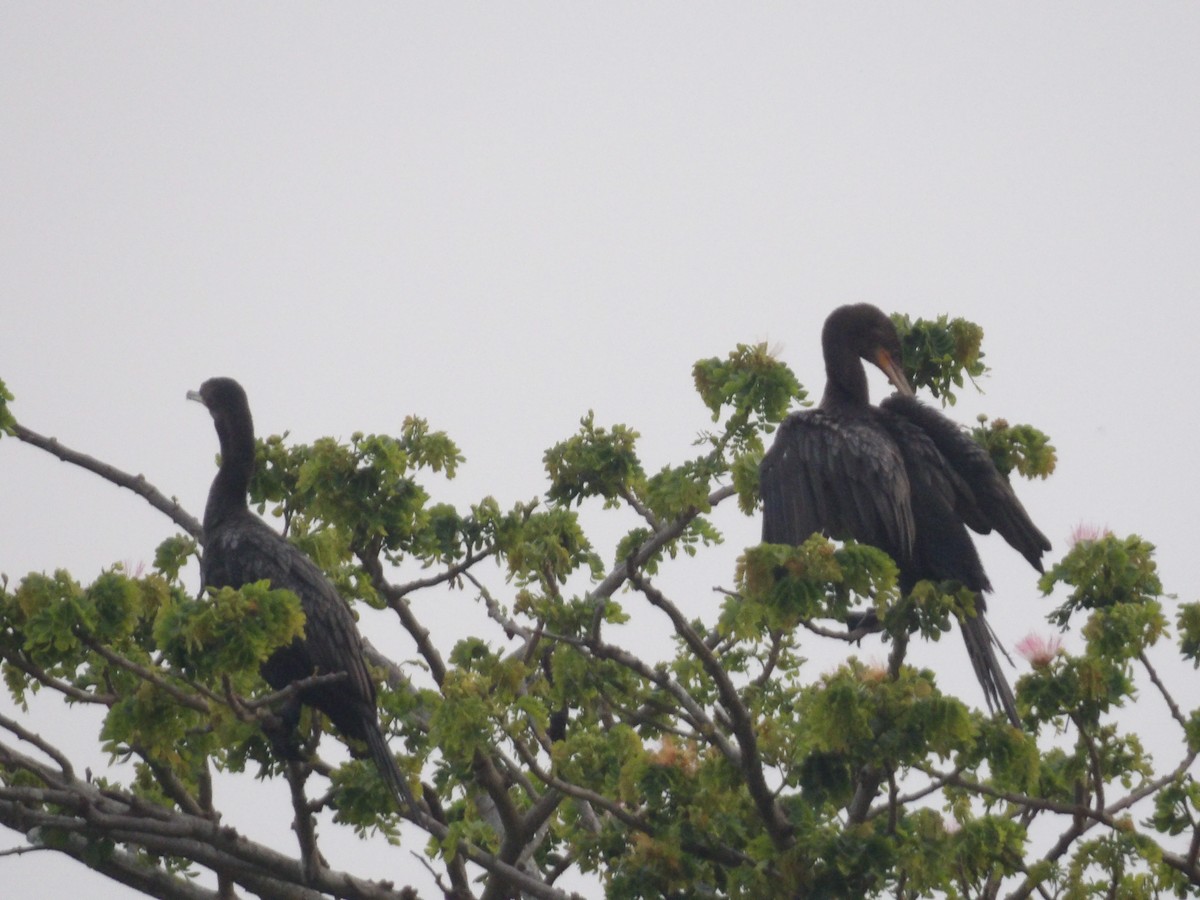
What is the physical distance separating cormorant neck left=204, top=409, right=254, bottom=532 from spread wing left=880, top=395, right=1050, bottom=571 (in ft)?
12.5

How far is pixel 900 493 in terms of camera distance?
7570mm

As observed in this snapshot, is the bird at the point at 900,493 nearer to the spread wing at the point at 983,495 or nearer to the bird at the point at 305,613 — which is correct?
the spread wing at the point at 983,495

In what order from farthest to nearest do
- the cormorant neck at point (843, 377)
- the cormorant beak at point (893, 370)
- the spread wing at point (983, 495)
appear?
the cormorant neck at point (843, 377)
the cormorant beak at point (893, 370)
the spread wing at point (983, 495)

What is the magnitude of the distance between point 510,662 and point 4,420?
2.51 metres

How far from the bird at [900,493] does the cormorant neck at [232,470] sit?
302cm

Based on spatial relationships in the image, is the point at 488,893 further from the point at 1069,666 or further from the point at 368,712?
the point at 1069,666

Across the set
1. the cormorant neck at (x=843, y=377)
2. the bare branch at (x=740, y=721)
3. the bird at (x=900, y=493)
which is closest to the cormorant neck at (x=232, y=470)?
the bird at (x=900, y=493)

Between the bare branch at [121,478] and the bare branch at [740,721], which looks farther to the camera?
the bare branch at [121,478]

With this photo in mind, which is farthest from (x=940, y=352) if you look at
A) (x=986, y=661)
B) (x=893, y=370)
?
(x=986, y=661)

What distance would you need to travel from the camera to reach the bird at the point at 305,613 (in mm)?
7371

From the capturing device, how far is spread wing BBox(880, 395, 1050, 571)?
26.1 ft

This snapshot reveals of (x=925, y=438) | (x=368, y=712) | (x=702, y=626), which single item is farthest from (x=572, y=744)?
(x=925, y=438)

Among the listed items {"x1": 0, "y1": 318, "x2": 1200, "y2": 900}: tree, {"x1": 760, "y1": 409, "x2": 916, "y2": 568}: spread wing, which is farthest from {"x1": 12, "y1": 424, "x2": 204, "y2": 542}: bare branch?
{"x1": 760, "y1": 409, "x2": 916, "y2": 568}: spread wing

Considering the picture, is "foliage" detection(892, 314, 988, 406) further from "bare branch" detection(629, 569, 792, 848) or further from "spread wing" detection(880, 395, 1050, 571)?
"bare branch" detection(629, 569, 792, 848)
